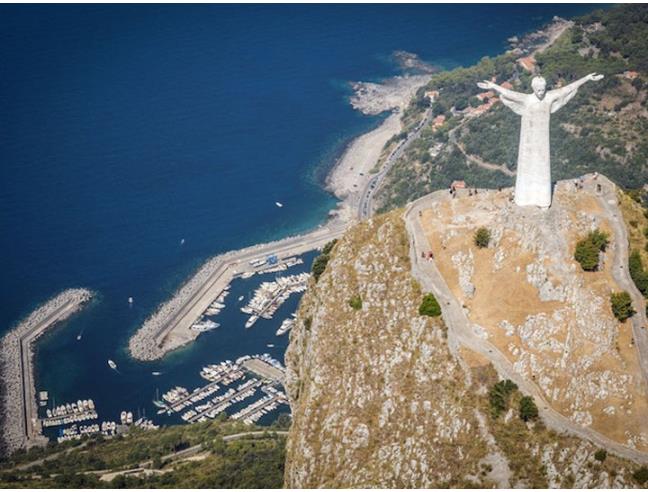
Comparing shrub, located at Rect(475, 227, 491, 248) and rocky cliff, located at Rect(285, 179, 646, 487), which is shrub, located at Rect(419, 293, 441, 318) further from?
shrub, located at Rect(475, 227, 491, 248)

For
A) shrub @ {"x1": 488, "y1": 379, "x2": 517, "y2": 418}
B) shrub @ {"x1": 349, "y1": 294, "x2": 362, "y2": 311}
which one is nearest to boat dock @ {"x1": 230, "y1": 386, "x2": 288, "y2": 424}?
shrub @ {"x1": 349, "y1": 294, "x2": 362, "y2": 311}

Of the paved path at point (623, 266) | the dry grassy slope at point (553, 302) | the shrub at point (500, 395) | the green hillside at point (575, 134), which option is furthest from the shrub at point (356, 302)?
the green hillside at point (575, 134)

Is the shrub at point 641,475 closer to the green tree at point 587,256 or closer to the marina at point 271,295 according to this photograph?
the green tree at point 587,256

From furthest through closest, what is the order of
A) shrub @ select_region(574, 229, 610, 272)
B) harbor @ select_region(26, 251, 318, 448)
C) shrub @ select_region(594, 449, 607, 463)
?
1. harbor @ select_region(26, 251, 318, 448)
2. shrub @ select_region(574, 229, 610, 272)
3. shrub @ select_region(594, 449, 607, 463)

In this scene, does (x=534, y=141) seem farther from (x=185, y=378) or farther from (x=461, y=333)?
(x=185, y=378)

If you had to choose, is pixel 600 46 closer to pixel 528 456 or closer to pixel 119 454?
pixel 119 454

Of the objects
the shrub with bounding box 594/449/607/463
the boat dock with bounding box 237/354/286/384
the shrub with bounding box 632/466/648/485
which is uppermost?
the boat dock with bounding box 237/354/286/384

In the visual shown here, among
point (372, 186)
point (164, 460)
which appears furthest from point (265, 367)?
point (372, 186)
